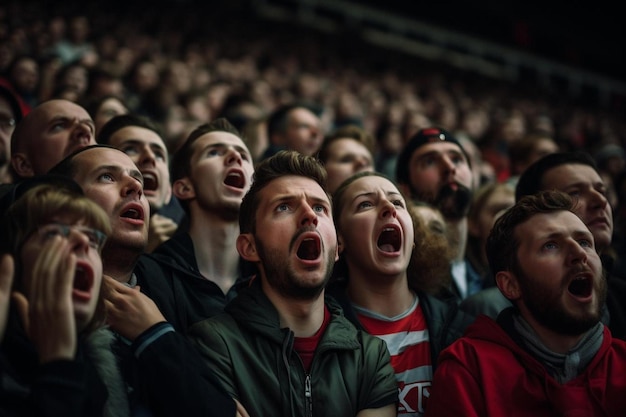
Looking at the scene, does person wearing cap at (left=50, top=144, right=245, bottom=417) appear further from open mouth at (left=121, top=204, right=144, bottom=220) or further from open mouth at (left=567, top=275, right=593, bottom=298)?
open mouth at (left=567, top=275, right=593, bottom=298)

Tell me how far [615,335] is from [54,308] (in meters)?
2.50

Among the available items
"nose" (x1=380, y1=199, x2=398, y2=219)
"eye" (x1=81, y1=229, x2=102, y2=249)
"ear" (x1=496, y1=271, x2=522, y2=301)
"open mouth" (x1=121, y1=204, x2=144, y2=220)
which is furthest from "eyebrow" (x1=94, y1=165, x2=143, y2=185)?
"ear" (x1=496, y1=271, x2=522, y2=301)

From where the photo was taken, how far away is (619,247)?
4473mm

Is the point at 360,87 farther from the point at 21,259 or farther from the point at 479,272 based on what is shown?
the point at 21,259

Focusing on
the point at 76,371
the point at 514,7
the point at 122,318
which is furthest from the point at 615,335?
the point at 514,7

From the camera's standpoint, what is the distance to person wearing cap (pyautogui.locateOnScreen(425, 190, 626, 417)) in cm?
238

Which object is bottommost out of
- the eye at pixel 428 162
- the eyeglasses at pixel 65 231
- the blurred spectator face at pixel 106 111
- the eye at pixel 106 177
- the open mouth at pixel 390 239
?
the eyeglasses at pixel 65 231

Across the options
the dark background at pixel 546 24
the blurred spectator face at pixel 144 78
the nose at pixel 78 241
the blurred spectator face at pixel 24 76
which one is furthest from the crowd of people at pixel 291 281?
the dark background at pixel 546 24

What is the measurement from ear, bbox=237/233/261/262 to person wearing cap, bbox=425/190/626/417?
85 centimetres

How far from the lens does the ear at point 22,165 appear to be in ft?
11.2

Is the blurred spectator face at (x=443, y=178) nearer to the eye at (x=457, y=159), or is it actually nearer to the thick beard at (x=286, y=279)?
the eye at (x=457, y=159)

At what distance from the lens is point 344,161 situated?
4.41m

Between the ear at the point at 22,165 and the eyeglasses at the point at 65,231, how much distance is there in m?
1.51

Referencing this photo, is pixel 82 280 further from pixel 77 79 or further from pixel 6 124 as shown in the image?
pixel 77 79
